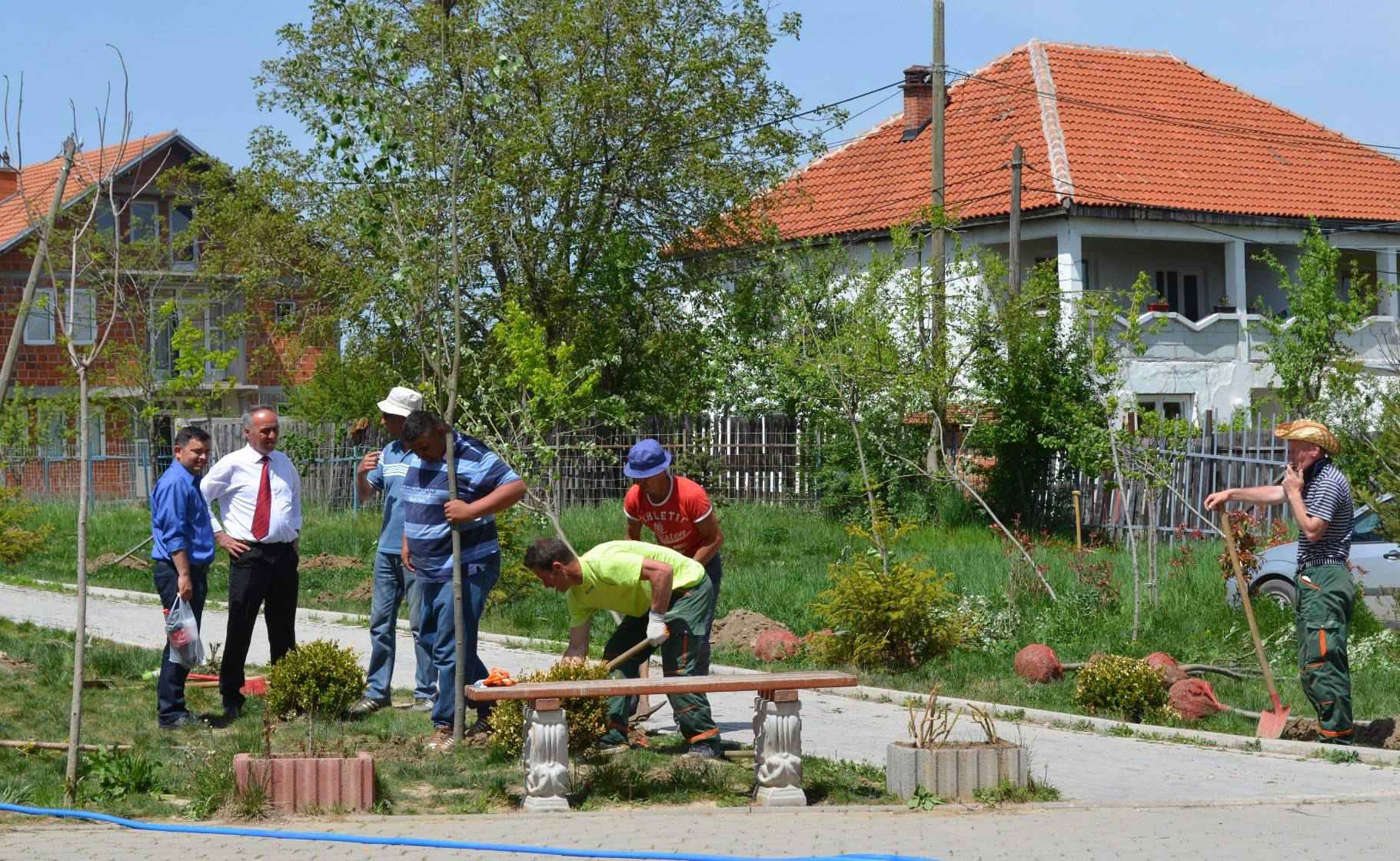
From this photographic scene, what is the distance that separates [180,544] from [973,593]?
24.8 feet

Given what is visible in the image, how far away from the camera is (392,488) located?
34.0 feet

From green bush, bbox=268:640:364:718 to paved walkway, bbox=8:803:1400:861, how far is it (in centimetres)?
223

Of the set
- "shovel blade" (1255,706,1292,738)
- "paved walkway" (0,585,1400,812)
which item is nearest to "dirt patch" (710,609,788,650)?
"paved walkway" (0,585,1400,812)

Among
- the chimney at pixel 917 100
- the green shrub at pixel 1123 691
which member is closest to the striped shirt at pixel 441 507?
the green shrub at pixel 1123 691

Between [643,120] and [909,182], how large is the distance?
10.3 meters

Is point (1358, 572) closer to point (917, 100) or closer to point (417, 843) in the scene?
point (417, 843)

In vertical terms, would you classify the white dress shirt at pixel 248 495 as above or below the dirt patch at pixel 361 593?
above

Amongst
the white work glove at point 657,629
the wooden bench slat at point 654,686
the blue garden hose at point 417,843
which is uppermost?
the white work glove at point 657,629

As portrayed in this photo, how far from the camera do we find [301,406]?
39125 mm

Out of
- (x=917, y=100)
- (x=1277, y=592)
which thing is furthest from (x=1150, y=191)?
(x=1277, y=592)

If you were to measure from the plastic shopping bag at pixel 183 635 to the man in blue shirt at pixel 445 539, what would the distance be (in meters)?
1.23

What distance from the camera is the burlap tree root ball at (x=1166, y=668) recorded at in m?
10.6

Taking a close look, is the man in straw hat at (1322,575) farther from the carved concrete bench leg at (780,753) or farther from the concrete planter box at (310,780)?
the concrete planter box at (310,780)

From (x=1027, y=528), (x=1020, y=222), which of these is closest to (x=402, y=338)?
(x=1027, y=528)
